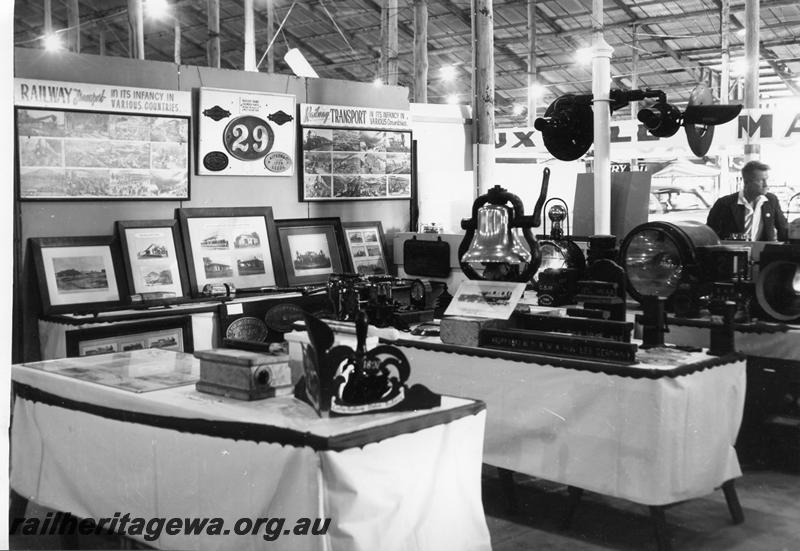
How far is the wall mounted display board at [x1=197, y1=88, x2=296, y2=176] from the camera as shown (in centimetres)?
630

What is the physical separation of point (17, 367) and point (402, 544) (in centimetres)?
164

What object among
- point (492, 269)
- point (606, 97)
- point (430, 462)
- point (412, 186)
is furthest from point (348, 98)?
point (430, 462)

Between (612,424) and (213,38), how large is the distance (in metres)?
10.2

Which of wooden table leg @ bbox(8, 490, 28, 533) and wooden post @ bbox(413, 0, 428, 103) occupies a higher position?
wooden post @ bbox(413, 0, 428, 103)

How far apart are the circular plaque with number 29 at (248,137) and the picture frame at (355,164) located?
1.10 feet

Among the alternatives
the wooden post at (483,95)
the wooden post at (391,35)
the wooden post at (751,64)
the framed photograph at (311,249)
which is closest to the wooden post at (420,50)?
the wooden post at (391,35)

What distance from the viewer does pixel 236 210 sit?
6457 millimetres

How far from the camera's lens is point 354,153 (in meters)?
7.12

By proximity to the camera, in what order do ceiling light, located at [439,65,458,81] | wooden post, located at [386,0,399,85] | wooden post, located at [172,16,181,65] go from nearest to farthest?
1. wooden post, located at [386,0,399,85]
2. wooden post, located at [172,16,181,65]
3. ceiling light, located at [439,65,458,81]

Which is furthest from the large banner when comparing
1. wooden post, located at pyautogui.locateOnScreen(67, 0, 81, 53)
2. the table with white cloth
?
wooden post, located at pyautogui.locateOnScreen(67, 0, 81, 53)

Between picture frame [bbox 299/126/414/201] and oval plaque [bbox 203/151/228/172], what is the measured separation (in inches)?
26.2

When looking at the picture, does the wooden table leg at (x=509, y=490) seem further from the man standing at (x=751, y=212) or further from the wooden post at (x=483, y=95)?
the wooden post at (x=483, y=95)

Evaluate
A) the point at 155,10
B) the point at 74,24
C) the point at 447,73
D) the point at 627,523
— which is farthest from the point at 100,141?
the point at 447,73

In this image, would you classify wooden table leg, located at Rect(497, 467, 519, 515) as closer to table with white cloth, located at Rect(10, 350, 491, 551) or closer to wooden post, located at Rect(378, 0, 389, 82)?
table with white cloth, located at Rect(10, 350, 491, 551)
